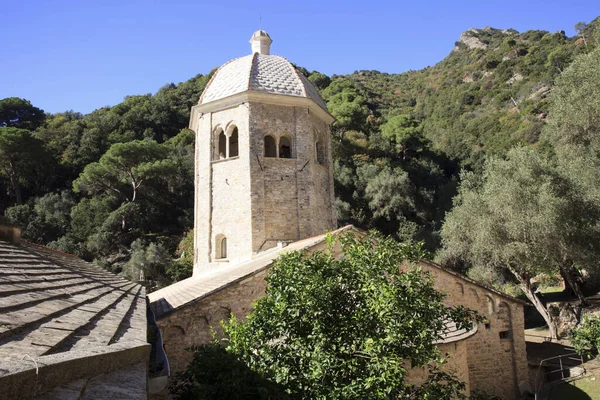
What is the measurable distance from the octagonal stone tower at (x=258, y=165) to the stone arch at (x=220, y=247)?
1.1 inches

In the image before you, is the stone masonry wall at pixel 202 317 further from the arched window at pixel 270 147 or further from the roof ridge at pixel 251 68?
the roof ridge at pixel 251 68

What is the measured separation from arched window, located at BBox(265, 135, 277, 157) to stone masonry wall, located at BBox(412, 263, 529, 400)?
20.7ft

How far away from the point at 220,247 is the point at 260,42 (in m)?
7.34

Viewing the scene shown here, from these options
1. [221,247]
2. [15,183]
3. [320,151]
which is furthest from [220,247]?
[15,183]

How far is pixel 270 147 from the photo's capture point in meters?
13.9

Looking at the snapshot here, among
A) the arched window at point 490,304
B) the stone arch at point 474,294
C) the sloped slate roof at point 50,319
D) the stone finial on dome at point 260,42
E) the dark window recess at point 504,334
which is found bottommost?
the dark window recess at point 504,334

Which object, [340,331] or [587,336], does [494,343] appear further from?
[340,331]

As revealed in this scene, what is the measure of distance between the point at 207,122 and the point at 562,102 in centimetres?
1497

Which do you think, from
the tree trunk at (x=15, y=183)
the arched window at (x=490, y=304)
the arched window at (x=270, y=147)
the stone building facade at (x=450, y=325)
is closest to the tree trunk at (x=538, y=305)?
the stone building facade at (x=450, y=325)

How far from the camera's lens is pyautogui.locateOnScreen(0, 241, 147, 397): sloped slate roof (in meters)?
2.10

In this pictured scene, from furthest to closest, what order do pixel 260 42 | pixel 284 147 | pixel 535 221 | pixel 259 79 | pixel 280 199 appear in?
pixel 535 221 → pixel 260 42 → pixel 284 147 → pixel 259 79 → pixel 280 199

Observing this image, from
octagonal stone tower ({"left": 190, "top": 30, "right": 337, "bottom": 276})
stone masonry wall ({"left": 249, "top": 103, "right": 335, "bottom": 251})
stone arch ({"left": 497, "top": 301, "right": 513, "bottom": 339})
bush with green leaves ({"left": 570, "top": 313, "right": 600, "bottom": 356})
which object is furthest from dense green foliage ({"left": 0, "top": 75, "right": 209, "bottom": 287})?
bush with green leaves ({"left": 570, "top": 313, "right": 600, "bottom": 356})

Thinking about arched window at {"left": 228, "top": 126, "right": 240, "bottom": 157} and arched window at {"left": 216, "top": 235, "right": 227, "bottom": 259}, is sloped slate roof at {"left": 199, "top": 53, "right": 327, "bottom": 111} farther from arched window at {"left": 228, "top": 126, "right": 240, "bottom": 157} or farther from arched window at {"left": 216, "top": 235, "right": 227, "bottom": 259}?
arched window at {"left": 216, "top": 235, "right": 227, "bottom": 259}

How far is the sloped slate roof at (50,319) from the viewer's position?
2102 millimetres
